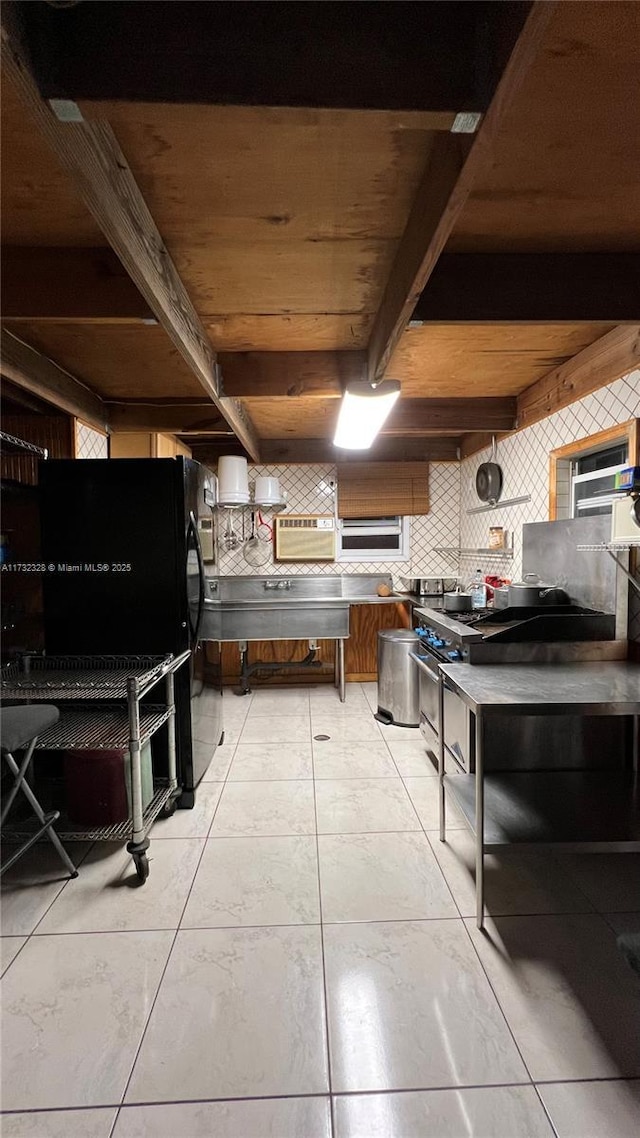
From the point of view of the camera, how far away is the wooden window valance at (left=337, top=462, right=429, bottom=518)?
459 cm

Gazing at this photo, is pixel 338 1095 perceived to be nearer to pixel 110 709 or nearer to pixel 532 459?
pixel 110 709

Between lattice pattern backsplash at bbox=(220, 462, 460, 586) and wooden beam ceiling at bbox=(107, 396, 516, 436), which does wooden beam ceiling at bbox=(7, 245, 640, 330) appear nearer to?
wooden beam ceiling at bbox=(107, 396, 516, 436)

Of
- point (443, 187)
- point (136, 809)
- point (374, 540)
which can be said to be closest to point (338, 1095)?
point (136, 809)

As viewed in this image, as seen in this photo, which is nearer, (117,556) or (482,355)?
(117,556)

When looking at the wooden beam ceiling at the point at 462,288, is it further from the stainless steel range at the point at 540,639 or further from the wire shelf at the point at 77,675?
the wire shelf at the point at 77,675

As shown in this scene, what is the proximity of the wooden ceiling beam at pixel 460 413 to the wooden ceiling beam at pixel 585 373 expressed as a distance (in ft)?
0.61

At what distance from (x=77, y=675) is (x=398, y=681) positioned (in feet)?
7.09

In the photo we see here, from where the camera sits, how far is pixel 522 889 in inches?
71.1

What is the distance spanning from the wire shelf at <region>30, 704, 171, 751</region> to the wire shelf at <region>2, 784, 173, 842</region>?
0.30m

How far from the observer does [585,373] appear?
2.37m

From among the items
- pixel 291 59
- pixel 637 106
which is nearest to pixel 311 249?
pixel 291 59

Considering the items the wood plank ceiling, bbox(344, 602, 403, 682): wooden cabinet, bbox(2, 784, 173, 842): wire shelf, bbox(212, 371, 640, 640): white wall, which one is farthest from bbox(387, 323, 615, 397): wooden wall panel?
bbox(2, 784, 173, 842): wire shelf

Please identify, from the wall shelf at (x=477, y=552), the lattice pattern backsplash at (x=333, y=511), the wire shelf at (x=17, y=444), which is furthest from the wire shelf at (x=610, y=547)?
the wire shelf at (x=17, y=444)

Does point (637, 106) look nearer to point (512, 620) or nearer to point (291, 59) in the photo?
point (291, 59)
